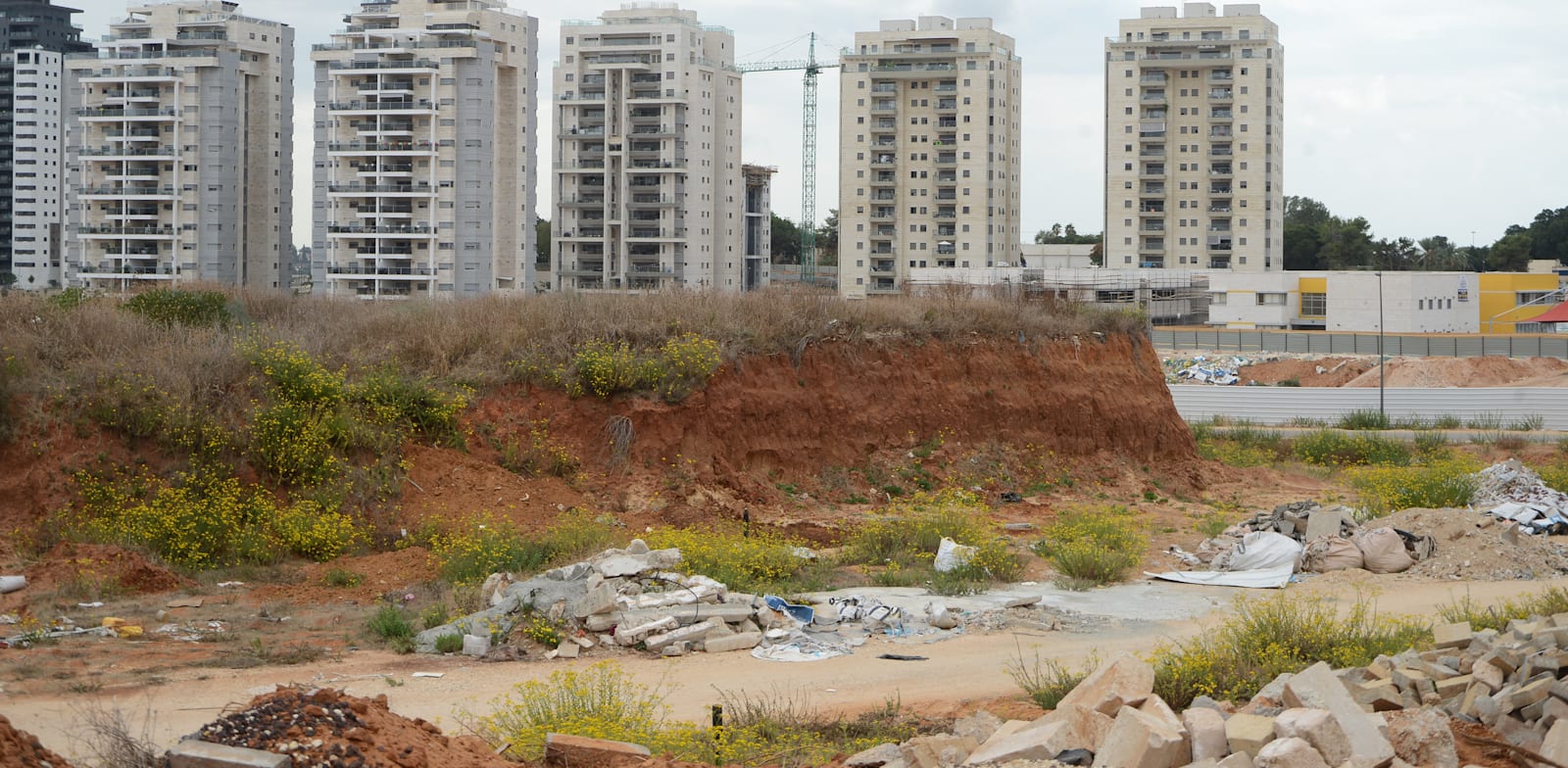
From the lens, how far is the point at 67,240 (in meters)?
89.7

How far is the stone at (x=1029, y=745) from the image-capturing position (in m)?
8.48

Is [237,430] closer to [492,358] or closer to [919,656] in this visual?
[492,358]

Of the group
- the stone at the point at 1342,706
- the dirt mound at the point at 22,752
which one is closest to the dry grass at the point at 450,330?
the dirt mound at the point at 22,752

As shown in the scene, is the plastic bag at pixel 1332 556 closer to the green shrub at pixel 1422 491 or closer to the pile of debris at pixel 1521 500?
the pile of debris at pixel 1521 500

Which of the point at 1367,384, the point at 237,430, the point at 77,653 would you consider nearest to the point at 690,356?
the point at 237,430

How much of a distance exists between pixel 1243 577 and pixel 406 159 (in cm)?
6928

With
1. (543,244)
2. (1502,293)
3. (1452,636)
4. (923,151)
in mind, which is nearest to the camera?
(1452,636)

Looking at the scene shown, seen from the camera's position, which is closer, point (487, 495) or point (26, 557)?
point (26, 557)

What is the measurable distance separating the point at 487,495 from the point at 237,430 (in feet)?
11.6

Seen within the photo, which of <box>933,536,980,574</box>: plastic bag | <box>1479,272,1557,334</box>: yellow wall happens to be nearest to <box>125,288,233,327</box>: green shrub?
<box>933,536,980,574</box>: plastic bag

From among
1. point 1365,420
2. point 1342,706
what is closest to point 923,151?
point 1365,420

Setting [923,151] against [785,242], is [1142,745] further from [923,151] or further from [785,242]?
[785,242]

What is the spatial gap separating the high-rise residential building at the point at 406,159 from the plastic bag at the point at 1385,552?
66.5 metres

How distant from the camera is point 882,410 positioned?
25844 millimetres
